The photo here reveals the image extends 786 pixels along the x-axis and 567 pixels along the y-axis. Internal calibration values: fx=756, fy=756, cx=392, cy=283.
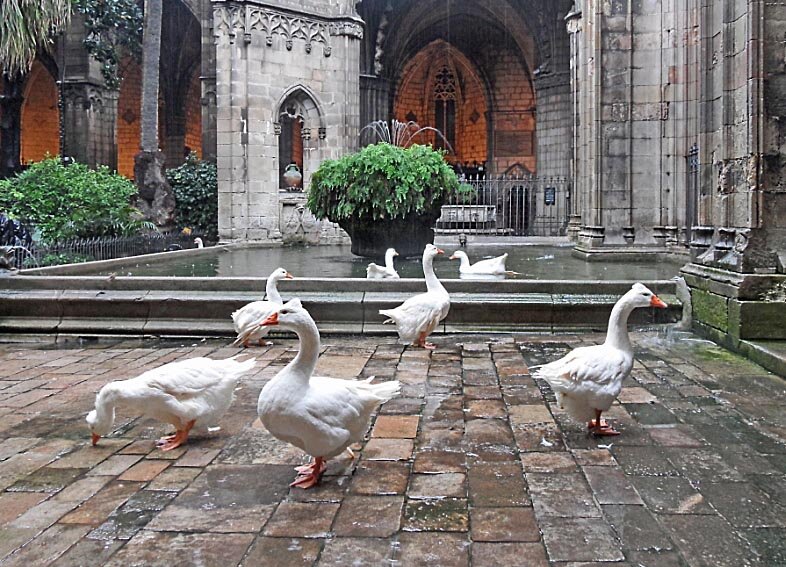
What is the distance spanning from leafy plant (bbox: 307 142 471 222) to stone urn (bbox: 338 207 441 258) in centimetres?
18

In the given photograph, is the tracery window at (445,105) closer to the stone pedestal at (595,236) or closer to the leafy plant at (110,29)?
the leafy plant at (110,29)

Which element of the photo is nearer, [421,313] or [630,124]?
[421,313]

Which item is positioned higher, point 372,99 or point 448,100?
point 448,100

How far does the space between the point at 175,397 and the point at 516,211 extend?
22.4 meters

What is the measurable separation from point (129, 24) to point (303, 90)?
21.2 feet

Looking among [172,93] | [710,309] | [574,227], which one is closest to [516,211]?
[574,227]

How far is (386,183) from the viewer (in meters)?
12.0

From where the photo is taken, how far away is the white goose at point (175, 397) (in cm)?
406

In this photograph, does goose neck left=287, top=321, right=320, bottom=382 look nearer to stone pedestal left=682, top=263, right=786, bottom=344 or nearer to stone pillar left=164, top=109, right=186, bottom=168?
stone pedestal left=682, top=263, right=786, bottom=344

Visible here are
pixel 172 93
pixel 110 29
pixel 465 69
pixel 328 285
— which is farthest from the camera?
pixel 465 69

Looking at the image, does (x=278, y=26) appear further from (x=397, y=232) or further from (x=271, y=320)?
(x=271, y=320)

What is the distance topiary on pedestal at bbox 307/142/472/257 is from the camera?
1196 centimetres

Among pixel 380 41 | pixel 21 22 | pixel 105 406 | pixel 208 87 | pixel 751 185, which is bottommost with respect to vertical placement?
pixel 105 406

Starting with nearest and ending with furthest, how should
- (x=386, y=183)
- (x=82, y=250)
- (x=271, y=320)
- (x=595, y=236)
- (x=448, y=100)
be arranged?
(x=271, y=320), (x=386, y=183), (x=82, y=250), (x=595, y=236), (x=448, y=100)
